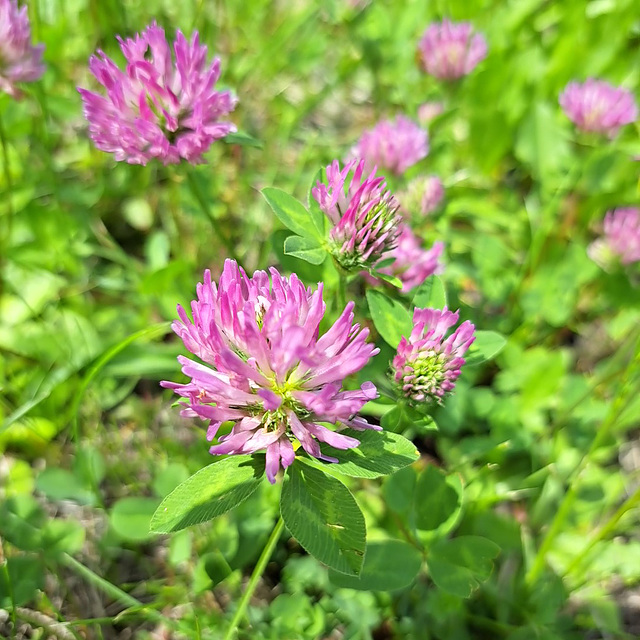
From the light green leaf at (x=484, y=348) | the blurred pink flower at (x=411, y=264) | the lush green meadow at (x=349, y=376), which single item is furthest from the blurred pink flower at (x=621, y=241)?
the light green leaf at (x=484, y=348)

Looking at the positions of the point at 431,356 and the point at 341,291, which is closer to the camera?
the point at 431,356

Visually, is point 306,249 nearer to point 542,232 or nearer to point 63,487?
point 63,487

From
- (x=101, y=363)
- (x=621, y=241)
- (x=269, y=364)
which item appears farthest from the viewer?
(x=621, y=241)

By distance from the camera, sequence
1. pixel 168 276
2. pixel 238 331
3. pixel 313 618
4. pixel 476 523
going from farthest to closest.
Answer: pixel 168 276, pixel 476 523, pixel 313 618, pixel 238 331

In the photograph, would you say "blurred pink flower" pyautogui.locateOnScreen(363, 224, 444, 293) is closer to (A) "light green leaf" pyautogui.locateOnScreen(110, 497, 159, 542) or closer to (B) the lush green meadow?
(B) the lush green meadow

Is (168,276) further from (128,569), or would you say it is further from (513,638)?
(513,638)

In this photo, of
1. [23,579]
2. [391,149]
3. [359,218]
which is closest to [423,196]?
[391,149]

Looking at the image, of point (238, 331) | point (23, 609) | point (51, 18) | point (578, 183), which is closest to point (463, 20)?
point (578, 183)
